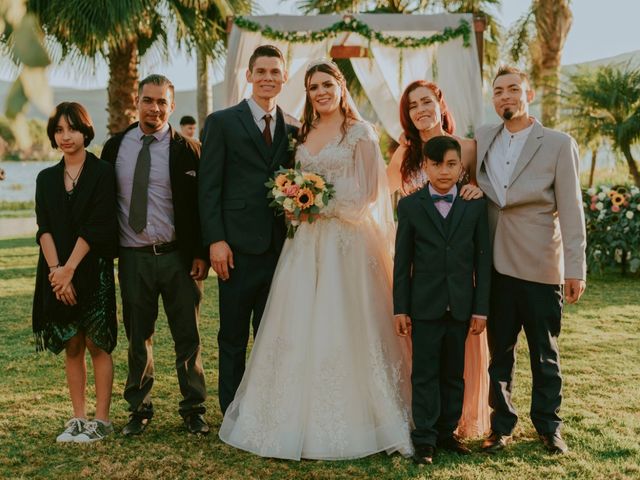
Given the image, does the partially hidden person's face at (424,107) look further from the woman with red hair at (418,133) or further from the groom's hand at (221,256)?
the groom's hand at (221,256)

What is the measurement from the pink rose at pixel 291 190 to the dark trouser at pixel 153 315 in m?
0.76

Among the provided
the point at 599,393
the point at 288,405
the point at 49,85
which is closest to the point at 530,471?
the point at 288,405

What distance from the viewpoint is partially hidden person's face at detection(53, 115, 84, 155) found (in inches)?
142

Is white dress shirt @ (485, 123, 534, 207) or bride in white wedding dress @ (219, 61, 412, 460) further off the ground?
white dress shirt @ (485, 123, 534, 207)

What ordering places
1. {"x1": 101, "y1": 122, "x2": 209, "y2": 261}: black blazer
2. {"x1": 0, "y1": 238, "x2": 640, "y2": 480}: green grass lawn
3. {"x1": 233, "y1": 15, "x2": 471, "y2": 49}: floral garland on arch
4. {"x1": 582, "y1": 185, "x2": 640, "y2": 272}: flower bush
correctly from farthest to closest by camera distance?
1. {"x1": 582, "y1": 185, "x2": 640, "y2": 272}: flower bush
2. {"x1": 233, "y1": 15, "x2": 471, "y2": 49}: floral garland on arch
3. {"x1": 101, "y1": 122, "x2": 209, "y2": 261}: black blazer
4. {"x1": 0, "y1": 238, "x2": 640, "y2": 480}: green grass lawn

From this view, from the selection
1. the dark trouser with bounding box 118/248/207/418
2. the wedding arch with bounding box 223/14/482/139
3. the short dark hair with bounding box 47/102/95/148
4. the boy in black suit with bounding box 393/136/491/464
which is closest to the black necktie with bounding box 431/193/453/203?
the boy in black suit with bounding box 393/136/491/464

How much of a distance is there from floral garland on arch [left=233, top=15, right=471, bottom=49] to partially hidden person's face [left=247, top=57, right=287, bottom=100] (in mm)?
5344

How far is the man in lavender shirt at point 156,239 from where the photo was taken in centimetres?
376

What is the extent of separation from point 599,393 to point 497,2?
15.3 metres

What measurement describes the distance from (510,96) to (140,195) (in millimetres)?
2006

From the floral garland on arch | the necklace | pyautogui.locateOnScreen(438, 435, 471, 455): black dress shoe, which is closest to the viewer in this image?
pyautogui.locateOnScreen(438, 435, 471, 455): black dress shoe

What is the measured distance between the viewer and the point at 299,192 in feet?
11.5

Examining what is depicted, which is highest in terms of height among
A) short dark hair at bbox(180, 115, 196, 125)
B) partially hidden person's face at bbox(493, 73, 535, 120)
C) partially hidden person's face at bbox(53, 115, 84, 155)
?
short dark hair at bbox(180, 115, 196, 125)

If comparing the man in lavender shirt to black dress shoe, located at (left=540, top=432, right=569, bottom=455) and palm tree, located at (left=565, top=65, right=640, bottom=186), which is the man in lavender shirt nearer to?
black dress shoe, located at (left=540, top=432, right=569, bottom=455)
